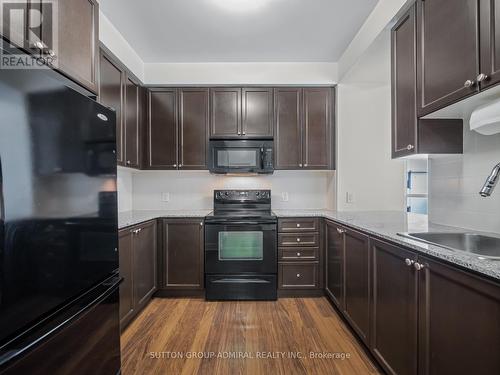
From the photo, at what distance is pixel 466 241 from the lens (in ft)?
5.11

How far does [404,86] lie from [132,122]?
7.97 ft

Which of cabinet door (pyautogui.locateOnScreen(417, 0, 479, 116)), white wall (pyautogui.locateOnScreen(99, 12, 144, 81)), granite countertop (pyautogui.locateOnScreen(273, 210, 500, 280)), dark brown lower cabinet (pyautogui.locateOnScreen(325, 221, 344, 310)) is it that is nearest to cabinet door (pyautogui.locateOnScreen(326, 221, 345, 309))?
dark brown lower cabinet (pyautogui.locateOnScreen(325, 221, 344, 310))

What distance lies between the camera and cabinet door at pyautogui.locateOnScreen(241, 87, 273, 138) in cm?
308

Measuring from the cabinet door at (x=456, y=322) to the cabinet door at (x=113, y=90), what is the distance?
240 cm

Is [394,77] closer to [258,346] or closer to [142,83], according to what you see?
[258,346]

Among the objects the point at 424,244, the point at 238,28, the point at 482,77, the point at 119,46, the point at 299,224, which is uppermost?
the point at 238,28

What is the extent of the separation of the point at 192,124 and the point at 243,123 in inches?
23.4

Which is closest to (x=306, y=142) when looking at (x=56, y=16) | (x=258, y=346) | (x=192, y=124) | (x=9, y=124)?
(x=192, y=124)

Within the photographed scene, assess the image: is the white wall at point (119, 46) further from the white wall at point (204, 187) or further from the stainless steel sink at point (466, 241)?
the stainless steel sink at point (466, 241)

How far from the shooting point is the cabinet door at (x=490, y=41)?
1116mm

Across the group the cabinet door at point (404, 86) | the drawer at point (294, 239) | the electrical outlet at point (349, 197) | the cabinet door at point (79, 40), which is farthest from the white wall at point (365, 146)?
the cabinet door at point (79, 40)

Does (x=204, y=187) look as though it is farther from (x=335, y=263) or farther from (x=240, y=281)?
(x=335, y=263)

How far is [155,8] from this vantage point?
2.13 m

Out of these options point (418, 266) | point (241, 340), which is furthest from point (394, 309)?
point (241, 340)
